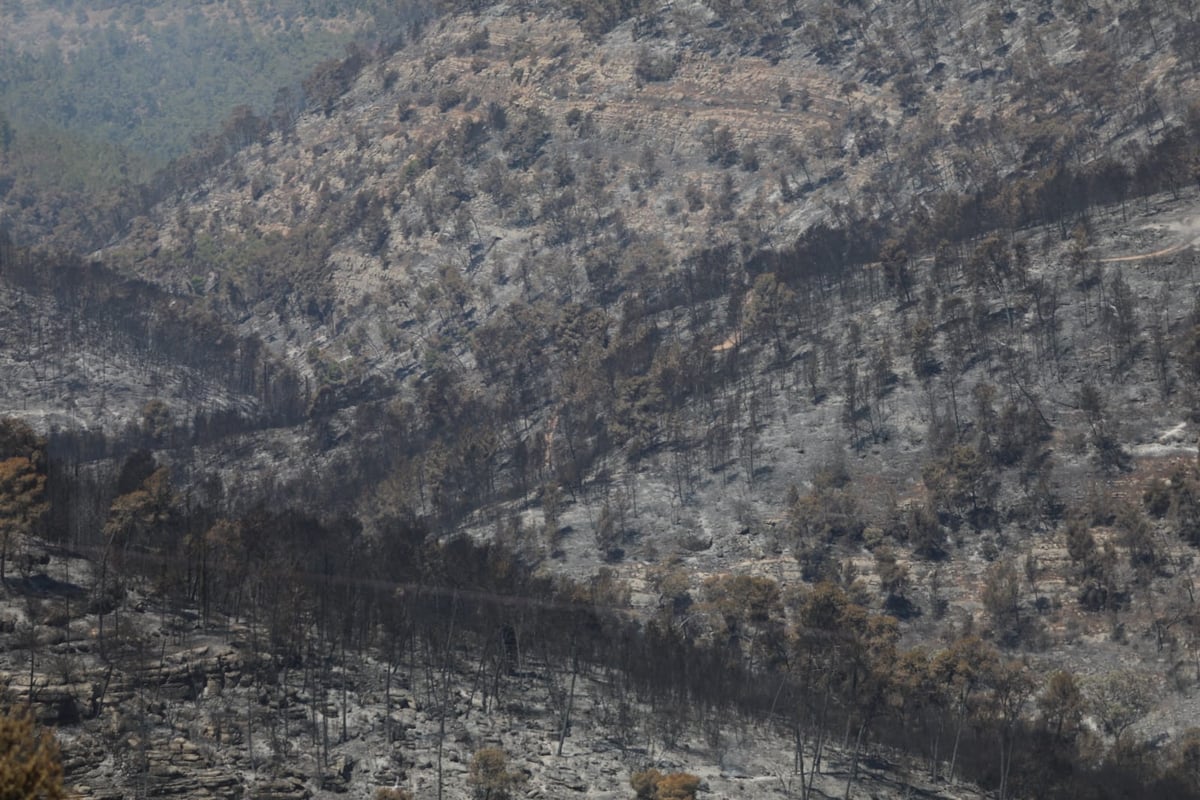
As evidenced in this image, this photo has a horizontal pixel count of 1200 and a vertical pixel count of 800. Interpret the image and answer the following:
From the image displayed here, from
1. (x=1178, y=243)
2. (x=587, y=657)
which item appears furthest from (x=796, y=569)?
(x=1178, y=243)

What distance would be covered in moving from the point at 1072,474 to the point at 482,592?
66.0 meters

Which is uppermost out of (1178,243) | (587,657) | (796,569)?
(1178,243)

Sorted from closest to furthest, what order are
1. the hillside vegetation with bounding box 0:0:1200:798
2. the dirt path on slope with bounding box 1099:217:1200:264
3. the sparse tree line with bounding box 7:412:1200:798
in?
the hillside vegetation with bounding box 0:0:1200:798, the sparse tree line with bounding box 7:412:1200:798, the dirt path on slope with bounding box 1099:217:1200:264

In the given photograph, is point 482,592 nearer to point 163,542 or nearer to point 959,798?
point 163,542

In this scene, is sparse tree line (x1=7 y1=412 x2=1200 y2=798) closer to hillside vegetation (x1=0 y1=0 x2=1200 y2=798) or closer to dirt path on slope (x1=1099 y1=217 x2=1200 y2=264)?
hillside vegetation (x1=0 y1=0 x2=1200 y2=798)

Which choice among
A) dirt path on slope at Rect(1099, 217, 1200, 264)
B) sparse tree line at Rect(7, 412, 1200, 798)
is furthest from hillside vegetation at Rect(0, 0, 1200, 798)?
dirt path on slope at Rect(1099, 217, 1200, 264)

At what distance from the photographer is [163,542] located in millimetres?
120125

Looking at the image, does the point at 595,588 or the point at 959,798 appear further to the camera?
the point at 595,588

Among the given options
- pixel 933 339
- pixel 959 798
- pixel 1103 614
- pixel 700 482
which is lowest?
pixel 959 798

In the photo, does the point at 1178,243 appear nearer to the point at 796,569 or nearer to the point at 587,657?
the point at 796,569

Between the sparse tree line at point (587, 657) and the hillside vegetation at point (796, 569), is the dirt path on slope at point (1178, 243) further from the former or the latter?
the sparse tree line at point (587, 657)

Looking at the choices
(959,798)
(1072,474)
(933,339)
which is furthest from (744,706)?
(933,339)

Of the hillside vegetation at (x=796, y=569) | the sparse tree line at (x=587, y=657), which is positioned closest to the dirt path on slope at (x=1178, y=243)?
the hillside vegetation at (x=796, y=569)

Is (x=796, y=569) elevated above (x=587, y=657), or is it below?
above
